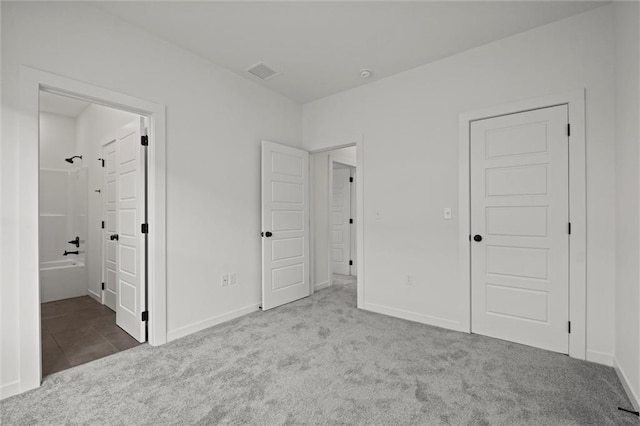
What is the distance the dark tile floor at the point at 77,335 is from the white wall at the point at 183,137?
0.46 meters

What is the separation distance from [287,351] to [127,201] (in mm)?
2167

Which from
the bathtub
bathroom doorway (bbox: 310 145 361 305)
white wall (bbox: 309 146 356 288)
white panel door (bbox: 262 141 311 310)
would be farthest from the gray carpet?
the bathtub

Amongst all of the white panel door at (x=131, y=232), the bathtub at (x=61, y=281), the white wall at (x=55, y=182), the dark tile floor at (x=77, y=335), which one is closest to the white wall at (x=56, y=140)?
the white wall at (x=55, y=182)

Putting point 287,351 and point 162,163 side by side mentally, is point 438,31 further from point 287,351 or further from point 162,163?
point 287,351

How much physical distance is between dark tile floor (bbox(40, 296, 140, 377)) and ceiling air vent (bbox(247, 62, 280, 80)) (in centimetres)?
306

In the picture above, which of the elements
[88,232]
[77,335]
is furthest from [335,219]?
[77,335]

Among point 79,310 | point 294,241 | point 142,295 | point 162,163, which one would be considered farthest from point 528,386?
point 79,310

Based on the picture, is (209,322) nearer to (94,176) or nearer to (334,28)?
(94,176)

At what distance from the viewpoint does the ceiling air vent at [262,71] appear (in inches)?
131

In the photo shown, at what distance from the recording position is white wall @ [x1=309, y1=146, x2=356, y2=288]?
185 inches

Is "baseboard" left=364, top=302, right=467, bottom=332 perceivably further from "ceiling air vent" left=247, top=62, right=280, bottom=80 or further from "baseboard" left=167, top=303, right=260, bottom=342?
"ceiling air vent" left=247, top=62, right=280, bottom=80

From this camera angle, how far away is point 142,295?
2793mm

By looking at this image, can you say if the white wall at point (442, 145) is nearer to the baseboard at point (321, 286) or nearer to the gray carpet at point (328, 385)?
the gray carpet at point (328, 385)

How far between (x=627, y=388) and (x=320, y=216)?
12.0ft
